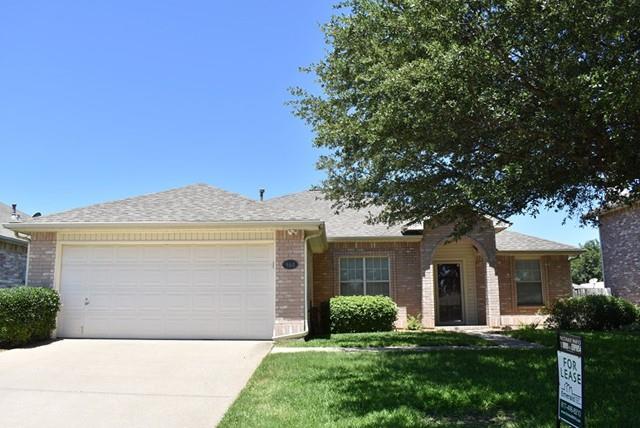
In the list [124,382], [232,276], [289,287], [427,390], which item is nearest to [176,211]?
[232,276]

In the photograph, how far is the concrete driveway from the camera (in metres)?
5.82

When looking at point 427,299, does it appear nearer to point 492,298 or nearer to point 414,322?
point 414,322

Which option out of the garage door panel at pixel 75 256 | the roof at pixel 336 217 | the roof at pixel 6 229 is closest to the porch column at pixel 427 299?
the roof at pixel 336 217

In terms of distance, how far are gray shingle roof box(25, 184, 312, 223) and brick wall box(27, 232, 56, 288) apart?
1.52 feet

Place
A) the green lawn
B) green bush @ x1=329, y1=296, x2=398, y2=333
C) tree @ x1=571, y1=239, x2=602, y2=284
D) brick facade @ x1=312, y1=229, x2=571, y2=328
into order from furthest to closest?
tree @ x1=571, y1=239, x2=602, y2=284, brick facade @ x1=312, y1=229, x2=571, y2=328, green bush @ x1=329, y1=296, x2=398, y2=333, the green lawn

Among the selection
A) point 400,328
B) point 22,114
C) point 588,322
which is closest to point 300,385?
point 400,328

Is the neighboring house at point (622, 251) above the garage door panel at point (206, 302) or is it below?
above

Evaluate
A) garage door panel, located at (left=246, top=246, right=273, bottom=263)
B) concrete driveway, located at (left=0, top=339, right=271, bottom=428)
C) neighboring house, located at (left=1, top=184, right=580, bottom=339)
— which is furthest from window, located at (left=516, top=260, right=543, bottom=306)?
concrete driveway, located at (left=0, top=339, right=271, bottom=428)

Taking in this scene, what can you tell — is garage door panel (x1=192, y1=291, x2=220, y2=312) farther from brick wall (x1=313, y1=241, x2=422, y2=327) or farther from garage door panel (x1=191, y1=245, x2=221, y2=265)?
brick wall (x1=313, y1=241, x2=422, y2=327)

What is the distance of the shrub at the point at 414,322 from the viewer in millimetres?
16062

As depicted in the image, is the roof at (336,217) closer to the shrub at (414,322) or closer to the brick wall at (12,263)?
the shrub at (414,322)

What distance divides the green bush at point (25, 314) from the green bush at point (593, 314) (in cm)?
1455

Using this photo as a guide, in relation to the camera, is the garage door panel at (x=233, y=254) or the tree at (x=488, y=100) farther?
the garage door panel at (x=233, y=254)

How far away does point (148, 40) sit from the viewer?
43.3 ft
